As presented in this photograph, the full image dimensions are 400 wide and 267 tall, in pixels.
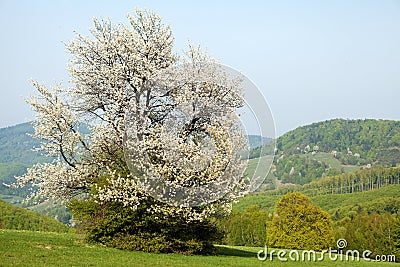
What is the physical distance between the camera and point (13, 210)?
A: 316 feet

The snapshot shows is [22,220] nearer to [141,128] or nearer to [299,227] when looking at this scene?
[299,227]

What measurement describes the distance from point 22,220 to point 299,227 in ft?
186

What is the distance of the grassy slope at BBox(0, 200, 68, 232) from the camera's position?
90375 millimetres

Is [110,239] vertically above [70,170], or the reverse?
[70,170]

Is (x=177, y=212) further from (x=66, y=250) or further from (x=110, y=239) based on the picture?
(x=66, y=250)

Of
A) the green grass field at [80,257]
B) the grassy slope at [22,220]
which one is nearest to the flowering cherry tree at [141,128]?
the green grass field at [80,257]

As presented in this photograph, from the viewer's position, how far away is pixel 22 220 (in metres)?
95.2

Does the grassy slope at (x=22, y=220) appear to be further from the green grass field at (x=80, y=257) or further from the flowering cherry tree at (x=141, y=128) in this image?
the green grass field at (x=80, y=257)

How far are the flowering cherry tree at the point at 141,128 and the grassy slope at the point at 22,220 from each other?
66.7 m

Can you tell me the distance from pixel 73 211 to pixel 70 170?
8.84ft

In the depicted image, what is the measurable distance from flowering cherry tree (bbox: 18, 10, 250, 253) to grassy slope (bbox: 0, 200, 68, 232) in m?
66.7

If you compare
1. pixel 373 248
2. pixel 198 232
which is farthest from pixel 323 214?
pixel 198 232

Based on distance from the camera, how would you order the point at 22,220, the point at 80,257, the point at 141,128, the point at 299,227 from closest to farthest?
the point at 80,257 < the point at 141,128 < the point at 299,227 < the point at 22,220

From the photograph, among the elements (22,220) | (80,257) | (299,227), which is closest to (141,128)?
(80,257)
